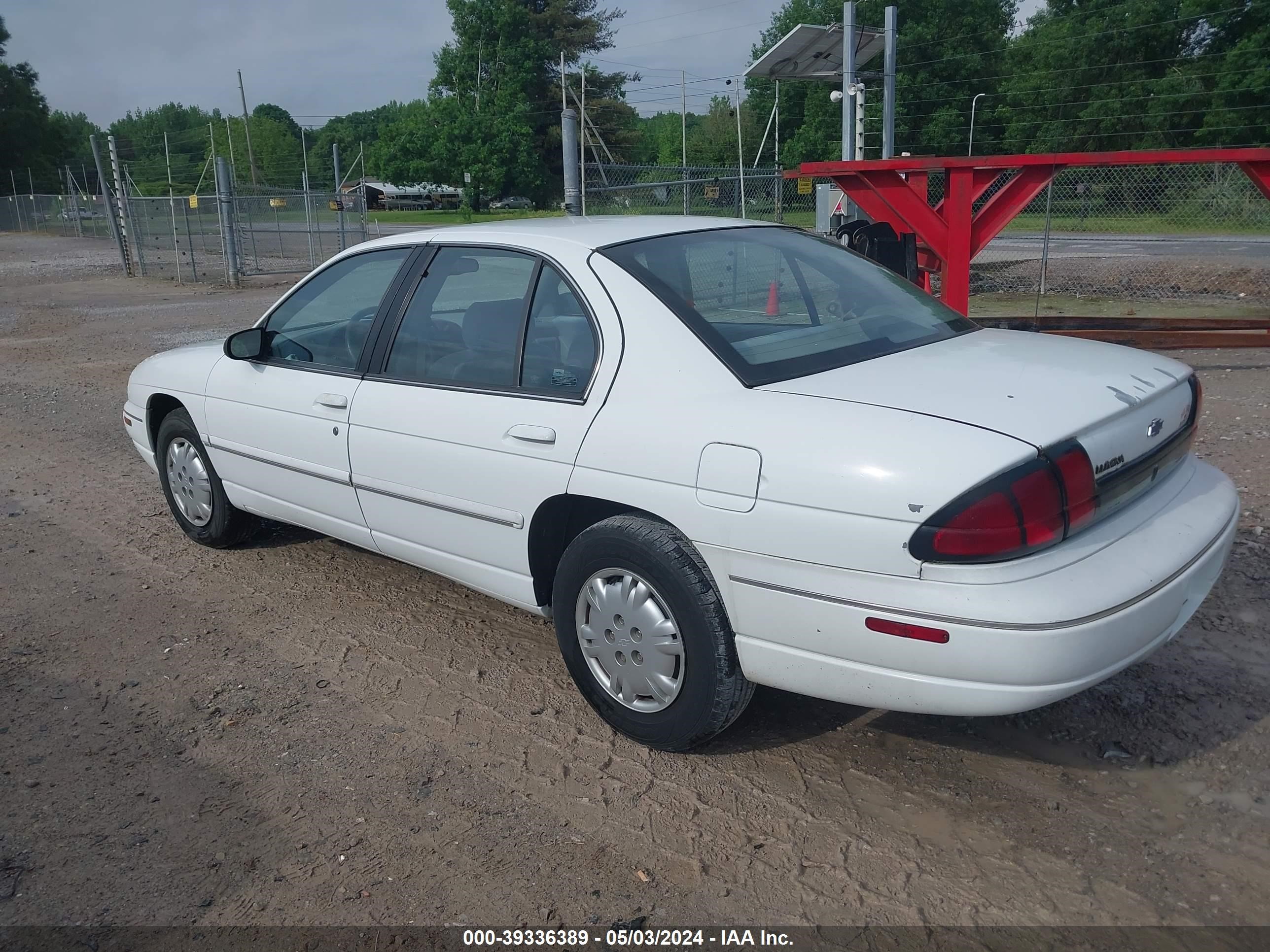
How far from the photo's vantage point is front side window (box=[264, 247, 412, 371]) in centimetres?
438

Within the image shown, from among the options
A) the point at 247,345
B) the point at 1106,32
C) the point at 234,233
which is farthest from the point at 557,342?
the point at 1106,32

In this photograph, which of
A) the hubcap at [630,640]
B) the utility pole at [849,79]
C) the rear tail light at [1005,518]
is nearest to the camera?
the rear tail light at [1005,518]

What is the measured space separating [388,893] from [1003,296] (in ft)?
45.8

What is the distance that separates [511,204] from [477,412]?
202 ft

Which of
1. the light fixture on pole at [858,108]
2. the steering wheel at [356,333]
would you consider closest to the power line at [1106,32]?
the light fixture on pole at [858,108]

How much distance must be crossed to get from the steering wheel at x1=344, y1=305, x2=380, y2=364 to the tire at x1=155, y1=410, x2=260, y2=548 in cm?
121

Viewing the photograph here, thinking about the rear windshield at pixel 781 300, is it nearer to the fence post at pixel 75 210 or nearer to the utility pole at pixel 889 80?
the utility pole at pixel 889 80

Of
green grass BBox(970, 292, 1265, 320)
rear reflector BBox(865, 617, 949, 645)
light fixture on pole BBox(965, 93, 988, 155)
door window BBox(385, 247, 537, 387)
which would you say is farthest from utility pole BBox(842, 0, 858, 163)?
light fixture on pole BBox(965, 93, 988, 155)

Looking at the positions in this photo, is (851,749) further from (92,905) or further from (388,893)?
(92,905)

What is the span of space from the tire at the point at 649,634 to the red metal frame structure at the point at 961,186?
6.01m

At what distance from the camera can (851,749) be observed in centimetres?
338

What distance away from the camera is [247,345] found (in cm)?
471

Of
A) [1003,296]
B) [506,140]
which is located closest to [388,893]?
[1003,296]

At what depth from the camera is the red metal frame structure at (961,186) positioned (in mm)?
8016
